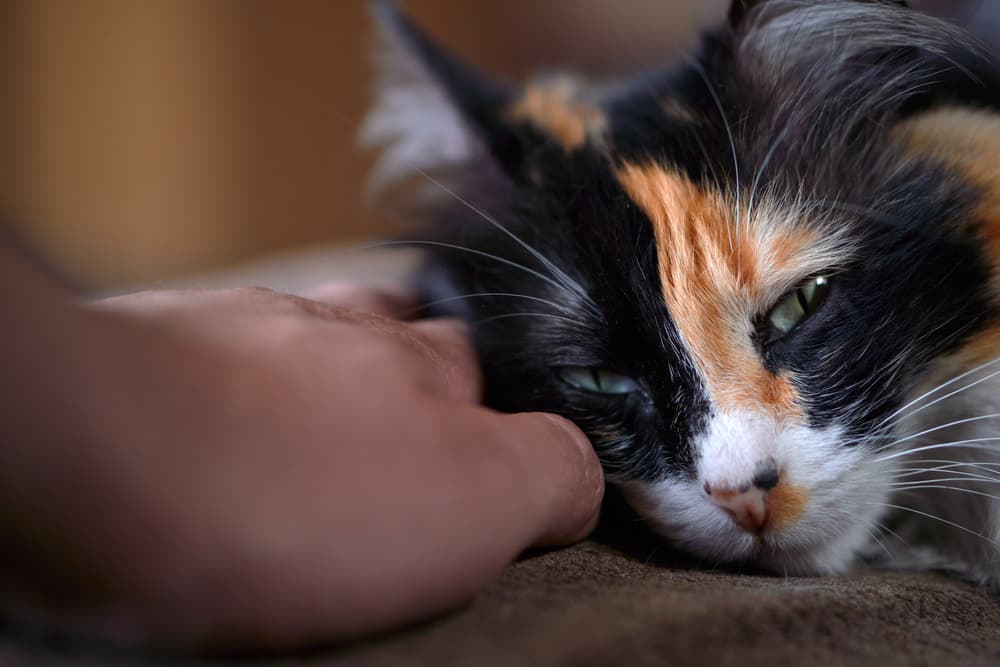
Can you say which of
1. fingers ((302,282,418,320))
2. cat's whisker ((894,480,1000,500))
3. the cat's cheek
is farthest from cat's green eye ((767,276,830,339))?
fingers ((302,282,418,320))

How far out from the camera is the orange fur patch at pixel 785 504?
840 mm

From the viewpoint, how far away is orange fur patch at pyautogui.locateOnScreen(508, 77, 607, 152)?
119 cm

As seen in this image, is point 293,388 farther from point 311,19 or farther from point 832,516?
Answer: point 311,19

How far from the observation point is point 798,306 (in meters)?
0.94

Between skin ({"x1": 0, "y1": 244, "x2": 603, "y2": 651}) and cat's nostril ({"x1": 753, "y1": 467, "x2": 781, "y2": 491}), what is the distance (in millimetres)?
330

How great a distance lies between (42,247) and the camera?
0.58 meters

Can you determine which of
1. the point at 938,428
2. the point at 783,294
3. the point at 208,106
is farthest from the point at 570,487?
the point at 208,106

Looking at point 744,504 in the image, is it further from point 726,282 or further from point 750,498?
point 726,282

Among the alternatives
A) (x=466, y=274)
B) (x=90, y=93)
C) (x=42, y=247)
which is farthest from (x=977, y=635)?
(x=90, y=93)

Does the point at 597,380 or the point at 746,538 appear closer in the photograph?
the point at 746,538

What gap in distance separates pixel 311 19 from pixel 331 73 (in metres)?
0.30

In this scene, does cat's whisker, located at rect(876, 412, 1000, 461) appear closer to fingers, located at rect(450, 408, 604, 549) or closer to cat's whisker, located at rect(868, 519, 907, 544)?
cat's whisker, located at rect(868, 519, 907, 544)

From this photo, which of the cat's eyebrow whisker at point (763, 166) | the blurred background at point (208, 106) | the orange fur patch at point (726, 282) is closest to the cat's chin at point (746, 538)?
A: the orange fur patch at point (726, 282)

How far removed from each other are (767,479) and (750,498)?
3 centimetres
